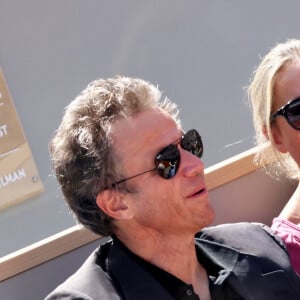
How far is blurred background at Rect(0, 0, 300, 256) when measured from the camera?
2729 millimetres

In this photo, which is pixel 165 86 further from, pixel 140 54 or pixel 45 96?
pixel 45 96

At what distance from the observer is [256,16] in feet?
11.3

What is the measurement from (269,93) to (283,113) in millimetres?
98

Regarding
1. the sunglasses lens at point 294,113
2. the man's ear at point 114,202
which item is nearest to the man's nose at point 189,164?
the man's ear at point 114,202

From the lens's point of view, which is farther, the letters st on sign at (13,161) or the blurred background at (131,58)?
the blurred background at (131,58)

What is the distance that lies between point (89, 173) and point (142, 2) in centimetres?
170

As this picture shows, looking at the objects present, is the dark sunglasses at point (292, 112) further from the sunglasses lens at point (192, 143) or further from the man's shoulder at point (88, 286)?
the man's shoulder at point (88, 286)

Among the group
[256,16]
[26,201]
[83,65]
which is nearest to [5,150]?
[26,201]

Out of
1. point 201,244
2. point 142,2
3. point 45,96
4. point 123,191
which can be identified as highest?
point 142,2

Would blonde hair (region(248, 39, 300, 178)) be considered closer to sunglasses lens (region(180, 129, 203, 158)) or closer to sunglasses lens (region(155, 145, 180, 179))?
sunglasses lens (region(180, 129, 203, 158))

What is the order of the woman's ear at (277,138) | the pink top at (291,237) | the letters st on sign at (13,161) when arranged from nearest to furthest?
the pink top at (291,237) < the woman's ear at (277,138) < the letters st on sign at (13,161)

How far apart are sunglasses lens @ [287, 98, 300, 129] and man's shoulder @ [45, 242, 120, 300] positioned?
2.48 feet

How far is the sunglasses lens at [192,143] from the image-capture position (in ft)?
5.51

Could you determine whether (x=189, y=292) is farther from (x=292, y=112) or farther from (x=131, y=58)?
(x=131, y=58)
